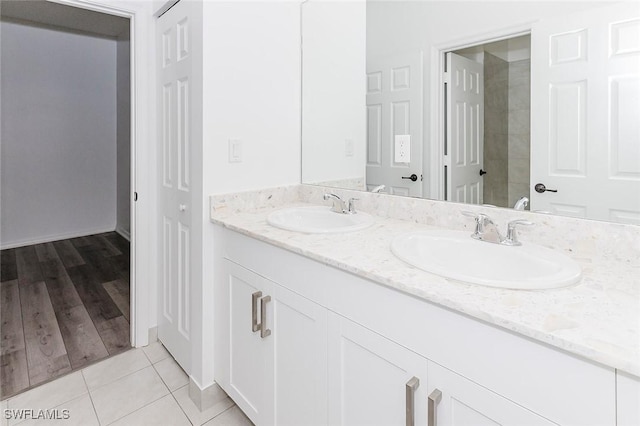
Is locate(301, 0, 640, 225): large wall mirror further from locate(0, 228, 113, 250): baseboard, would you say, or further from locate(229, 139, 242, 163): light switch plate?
locate(0, 228, 113, 250): baseboard

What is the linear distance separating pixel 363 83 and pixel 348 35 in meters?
0.30

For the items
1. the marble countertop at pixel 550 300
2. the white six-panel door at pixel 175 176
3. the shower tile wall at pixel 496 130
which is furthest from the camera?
the white six-panel door at pixel 175 176

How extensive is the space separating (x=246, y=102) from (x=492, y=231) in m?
1.19

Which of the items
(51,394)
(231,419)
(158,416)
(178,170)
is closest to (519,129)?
(178,170)

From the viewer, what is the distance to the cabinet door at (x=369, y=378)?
2.79 feet

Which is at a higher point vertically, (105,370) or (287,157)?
(287,157)

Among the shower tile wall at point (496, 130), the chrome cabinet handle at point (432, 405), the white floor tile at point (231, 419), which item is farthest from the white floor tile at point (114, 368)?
the shower tile wall at point (496, 130)

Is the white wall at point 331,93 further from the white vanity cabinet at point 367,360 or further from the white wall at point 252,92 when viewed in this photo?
the white vanity cabinet at point 367,360

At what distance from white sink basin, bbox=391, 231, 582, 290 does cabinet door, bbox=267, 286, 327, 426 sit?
0.35 m

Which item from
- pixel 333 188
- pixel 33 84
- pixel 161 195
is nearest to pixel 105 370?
pixel 161 195

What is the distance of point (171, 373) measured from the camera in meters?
1.90

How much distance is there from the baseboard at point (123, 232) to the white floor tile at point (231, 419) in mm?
3550

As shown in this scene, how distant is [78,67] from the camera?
4539 mm

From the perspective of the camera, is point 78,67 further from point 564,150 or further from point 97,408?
point 564,150
